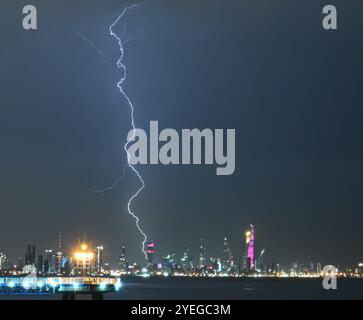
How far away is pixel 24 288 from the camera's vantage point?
125500mm

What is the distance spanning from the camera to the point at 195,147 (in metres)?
77.6

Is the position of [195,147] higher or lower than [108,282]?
higher
